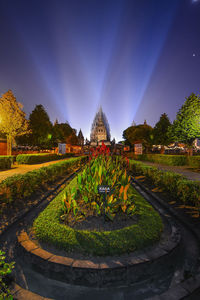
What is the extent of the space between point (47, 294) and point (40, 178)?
207 inches

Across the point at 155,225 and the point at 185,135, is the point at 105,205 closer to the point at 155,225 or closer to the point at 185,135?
the point at 155,225

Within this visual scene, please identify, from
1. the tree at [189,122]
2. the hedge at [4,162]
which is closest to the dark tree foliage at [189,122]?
the tree at [189,122]

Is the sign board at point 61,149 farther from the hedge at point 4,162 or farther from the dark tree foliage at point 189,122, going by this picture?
the dark tree foliage at point 189,122

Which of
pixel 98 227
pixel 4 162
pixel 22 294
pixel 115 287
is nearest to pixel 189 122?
pixel 98 227

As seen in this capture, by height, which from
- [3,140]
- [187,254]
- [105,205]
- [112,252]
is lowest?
[187,254]

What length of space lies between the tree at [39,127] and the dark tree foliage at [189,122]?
2296 cm

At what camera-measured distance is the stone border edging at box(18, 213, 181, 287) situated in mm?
2256

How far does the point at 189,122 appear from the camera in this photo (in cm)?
1655

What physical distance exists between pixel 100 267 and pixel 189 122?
17928 mm

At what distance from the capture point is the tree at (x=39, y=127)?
29719 millimetres

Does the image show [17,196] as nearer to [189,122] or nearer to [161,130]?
[189,122]

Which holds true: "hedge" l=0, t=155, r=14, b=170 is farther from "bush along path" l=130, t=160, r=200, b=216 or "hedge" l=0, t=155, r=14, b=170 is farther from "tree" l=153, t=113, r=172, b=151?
"tree" l=153, t=113, r=172, b=151

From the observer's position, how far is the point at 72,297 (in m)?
2.07

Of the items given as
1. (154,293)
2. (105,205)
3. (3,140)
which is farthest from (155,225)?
(3,140)
